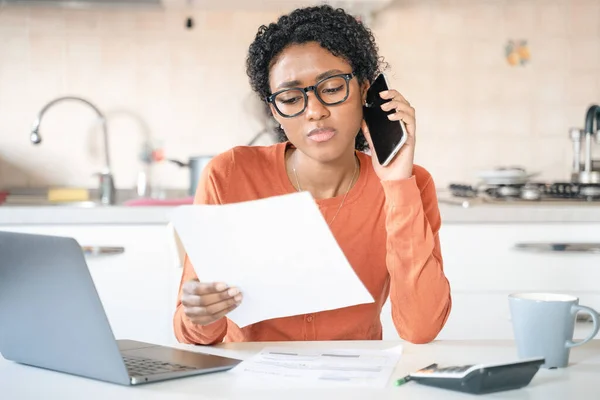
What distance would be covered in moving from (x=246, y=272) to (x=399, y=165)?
1.45 feet

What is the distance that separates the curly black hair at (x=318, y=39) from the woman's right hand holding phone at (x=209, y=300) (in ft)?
1.83

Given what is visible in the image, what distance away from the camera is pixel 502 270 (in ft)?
7.85

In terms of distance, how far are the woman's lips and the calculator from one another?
1.88ft

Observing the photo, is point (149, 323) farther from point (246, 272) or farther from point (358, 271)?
point (246, 272)

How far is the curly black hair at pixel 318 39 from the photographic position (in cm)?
155

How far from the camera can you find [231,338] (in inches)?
60.6

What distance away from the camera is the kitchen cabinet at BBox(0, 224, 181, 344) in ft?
8.02

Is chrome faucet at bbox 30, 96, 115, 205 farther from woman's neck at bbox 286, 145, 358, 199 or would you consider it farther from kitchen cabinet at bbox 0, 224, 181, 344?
woman's neck at bbox 286, 145, 358, 199

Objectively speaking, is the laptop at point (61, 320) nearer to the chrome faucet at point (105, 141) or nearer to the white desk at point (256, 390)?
the white desk at point (256, 390)

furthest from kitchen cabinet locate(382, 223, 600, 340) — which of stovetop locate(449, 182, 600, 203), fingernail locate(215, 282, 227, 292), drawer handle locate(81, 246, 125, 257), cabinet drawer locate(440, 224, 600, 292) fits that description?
fingernail locate(215, 282, 227, 292)

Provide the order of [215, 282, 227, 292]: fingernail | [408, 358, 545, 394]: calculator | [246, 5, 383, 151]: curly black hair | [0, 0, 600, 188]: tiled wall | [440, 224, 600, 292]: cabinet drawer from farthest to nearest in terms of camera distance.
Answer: [0, 0, 600, 188]: tiled wall
[440, 224, 600, 292]: cabinet drawer
[246, 5, 383, 151]: curly black hair
[215, 282, 227, 292]: fingernail
[408, 358, 545, 394]: calculator

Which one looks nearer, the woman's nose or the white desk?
the white desk

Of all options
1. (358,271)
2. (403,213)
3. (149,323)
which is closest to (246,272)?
(403,213)

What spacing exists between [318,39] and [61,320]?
2.46 ft
